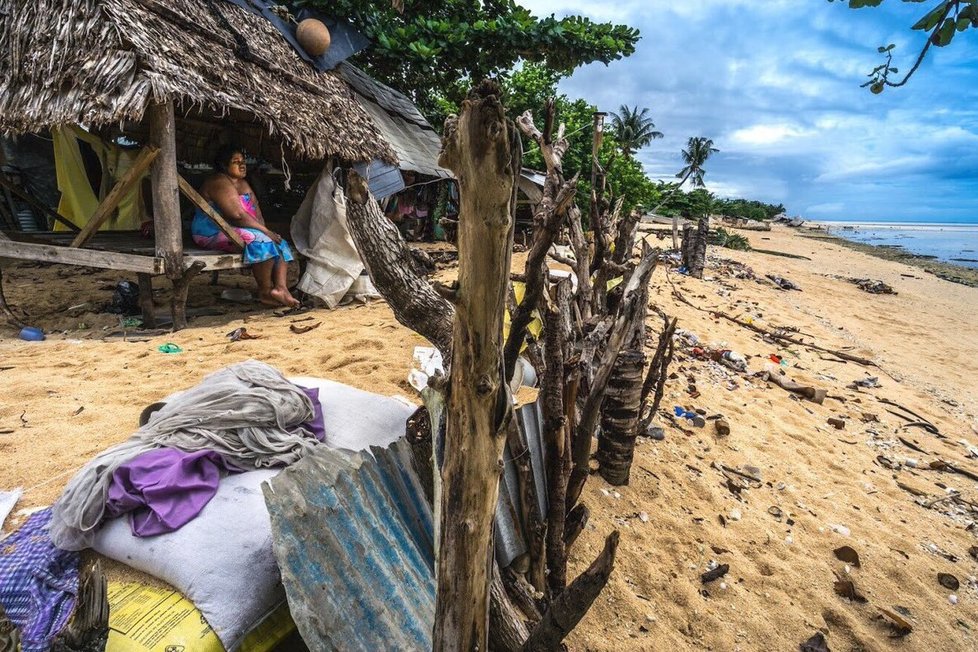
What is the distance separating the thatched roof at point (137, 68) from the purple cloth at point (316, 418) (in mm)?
3077

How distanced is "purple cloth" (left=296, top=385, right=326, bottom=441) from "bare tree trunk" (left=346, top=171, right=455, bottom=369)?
99cm

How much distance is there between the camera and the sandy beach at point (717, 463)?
2.24 meters

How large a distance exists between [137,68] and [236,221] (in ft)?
5.51

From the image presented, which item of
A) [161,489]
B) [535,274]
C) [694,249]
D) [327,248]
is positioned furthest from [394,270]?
[694,249]

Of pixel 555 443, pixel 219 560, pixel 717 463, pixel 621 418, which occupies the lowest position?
pixel 717 463

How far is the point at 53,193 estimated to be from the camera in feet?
23.7

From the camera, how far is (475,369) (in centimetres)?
98

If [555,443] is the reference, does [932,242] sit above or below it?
above

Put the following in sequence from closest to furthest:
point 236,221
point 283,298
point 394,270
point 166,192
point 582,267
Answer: point 394,270, point 582,267, point 166,192, point 236,221, point 283,298

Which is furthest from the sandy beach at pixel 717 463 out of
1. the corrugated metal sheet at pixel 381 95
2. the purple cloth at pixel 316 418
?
the corrugated metal sheet at pixel 381 95

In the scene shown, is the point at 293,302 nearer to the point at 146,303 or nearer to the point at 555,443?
the point at 146,303

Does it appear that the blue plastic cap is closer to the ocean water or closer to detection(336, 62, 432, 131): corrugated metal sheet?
detection(336, 62, 432, 131): corrugated metal sheet

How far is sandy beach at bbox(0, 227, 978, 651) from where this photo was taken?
224cm

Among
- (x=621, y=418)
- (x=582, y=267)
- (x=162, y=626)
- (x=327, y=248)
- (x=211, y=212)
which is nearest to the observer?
(x=162, y=626)
